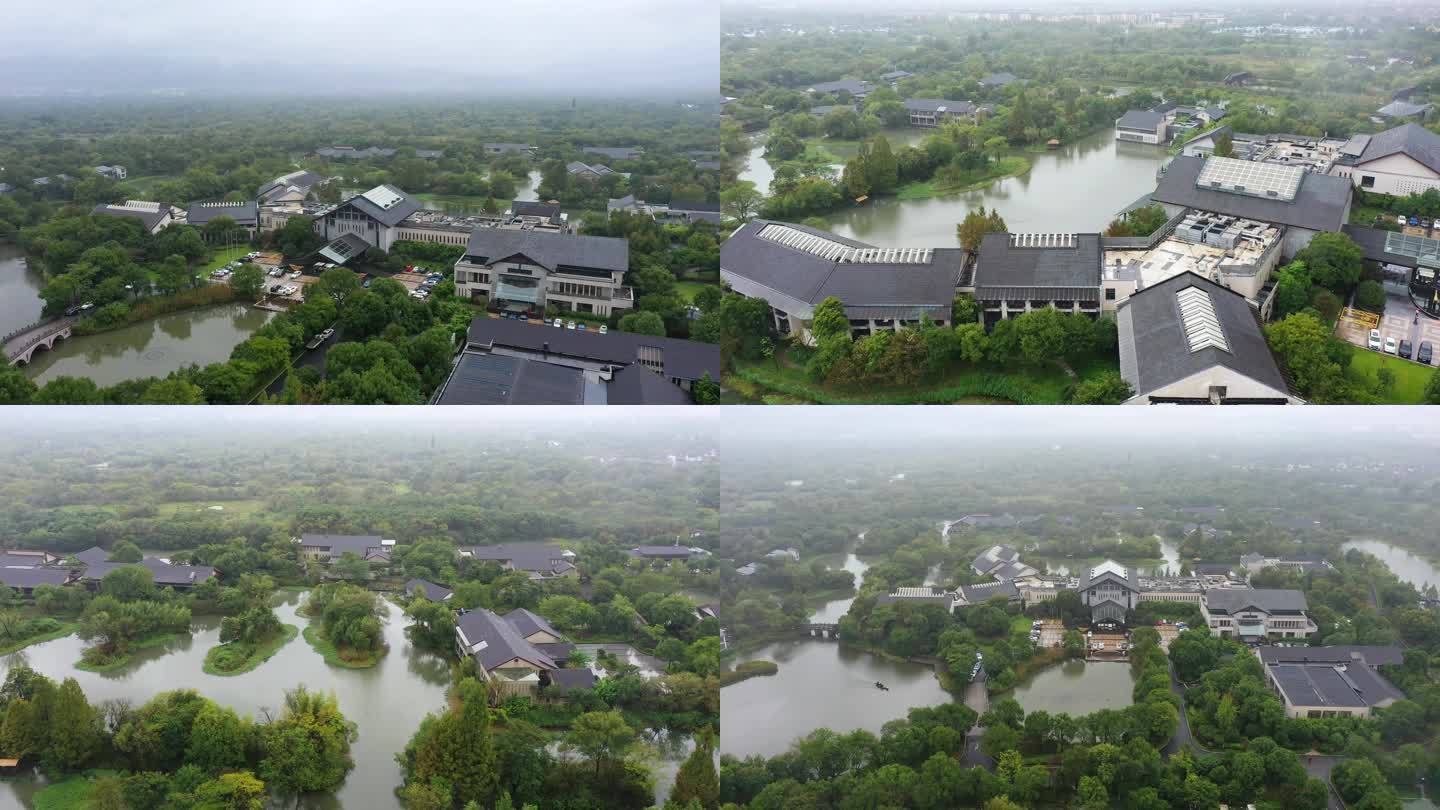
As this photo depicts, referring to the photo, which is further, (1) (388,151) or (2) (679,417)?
(1) (388,151)

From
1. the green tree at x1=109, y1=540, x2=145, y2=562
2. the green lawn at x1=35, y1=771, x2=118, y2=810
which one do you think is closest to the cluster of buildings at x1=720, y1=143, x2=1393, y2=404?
the green tree at x1=109, y1=540, x2=145, y2=562

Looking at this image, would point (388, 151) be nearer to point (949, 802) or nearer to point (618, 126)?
point (618, 126)

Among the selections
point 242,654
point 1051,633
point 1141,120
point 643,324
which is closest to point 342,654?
point 242,654

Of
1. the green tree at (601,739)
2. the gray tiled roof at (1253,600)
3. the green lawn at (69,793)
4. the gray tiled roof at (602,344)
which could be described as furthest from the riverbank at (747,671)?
the green lawn at (69,793)

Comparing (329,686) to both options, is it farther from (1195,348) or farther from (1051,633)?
(1195,348)

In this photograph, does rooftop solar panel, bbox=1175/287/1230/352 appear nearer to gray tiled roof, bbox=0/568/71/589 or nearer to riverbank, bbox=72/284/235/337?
riverbank, bbox=72/284/235/337

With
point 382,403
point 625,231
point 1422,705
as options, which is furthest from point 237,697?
point 1422,705
